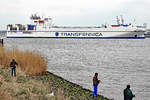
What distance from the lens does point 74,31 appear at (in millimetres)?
107000

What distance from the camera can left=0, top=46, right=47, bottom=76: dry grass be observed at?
18078 mm

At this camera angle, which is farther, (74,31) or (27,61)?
(74,31)

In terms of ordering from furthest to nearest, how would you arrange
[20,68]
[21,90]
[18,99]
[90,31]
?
[90,31] → [20,68] → [21,90] → [18,99]

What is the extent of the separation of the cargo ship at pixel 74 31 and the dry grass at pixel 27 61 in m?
86.3

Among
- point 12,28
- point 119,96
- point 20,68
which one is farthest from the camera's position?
point 12,28

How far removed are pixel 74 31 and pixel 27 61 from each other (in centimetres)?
8885

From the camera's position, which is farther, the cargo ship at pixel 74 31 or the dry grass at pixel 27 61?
the cargo ship at pixel 74 31

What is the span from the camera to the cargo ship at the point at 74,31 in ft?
343

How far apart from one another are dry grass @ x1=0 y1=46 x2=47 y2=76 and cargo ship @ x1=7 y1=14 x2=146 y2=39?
8632 cm

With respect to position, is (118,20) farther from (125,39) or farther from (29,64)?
(29,64)

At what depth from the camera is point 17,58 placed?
62.1 feet

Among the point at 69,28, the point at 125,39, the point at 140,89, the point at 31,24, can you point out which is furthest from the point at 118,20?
the point at 140,89

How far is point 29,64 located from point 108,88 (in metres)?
5.08

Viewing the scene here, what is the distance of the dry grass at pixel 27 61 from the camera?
18078 millimetres
